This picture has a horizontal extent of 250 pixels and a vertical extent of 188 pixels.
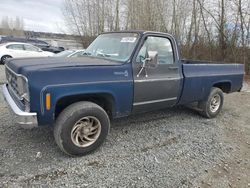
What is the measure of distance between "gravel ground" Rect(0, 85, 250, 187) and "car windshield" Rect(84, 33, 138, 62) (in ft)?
4.90

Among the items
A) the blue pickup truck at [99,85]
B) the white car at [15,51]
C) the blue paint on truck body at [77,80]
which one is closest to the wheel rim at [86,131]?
the blue pickup truck at [99,85]

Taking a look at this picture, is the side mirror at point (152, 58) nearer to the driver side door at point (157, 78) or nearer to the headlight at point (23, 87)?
the driver side door at point (157, 78)

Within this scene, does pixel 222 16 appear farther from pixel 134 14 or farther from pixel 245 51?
pixel 134 14

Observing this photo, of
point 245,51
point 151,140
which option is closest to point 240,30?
point 245,51

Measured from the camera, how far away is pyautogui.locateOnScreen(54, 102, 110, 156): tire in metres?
3.57

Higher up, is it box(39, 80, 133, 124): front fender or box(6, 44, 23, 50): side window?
box(6, 44, 23, 50): side window

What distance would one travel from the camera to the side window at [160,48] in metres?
Result: 4.45

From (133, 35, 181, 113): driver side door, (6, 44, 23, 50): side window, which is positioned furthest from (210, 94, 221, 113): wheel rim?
(6, 44, 23, 50): side window

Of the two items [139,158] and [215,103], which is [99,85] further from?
[215,103]

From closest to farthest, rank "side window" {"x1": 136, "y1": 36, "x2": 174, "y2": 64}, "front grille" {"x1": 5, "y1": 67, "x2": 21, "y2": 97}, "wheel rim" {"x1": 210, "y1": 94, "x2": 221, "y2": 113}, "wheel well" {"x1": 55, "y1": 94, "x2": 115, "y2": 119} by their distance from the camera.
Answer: "wheel well" {"x1": 55, "y1": 94, "x2": 115, "y2": 119} → "front grille" {"x1": 5, "y1": 67, "x2": 21, "y2": 97} → "side window" {"x1": 136, "y1": 36, "x2": 174, "y2": 64} → "wheel rim" {"x1": 210, "y1": 94, "x2": 221, "y2": 113}

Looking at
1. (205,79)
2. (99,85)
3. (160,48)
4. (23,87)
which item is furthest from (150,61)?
(23,87)

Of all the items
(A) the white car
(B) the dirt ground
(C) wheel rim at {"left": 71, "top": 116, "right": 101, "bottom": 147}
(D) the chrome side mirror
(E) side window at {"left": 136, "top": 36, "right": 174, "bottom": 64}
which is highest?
(A) the white car

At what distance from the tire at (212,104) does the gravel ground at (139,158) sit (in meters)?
0.48

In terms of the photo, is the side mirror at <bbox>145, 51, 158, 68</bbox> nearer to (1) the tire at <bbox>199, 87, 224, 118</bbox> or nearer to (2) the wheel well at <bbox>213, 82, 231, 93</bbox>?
(1) the tire at <bbox>199, 87, 224, 118</bbox>
